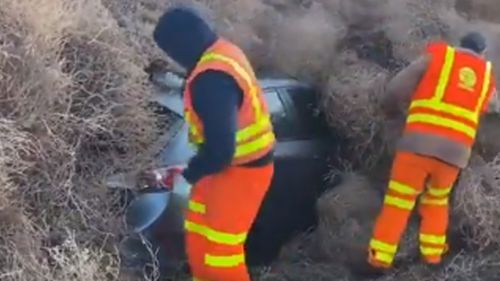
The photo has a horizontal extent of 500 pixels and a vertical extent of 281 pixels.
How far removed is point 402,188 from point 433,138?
398mm

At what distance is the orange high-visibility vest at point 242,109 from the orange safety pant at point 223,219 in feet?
0.42

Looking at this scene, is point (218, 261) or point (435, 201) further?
point (435, 201)

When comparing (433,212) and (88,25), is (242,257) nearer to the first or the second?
(433,212)

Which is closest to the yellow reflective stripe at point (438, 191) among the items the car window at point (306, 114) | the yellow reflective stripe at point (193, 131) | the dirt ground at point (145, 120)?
the dirt ground at point (145, 120)

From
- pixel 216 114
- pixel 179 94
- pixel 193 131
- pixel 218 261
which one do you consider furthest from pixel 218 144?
pixel 179 94

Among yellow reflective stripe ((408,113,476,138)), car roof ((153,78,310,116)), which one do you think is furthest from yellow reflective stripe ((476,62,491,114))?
car roof ((153,78,310,116))

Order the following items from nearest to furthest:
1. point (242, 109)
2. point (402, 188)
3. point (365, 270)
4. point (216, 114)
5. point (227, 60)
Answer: point (216, 114) < point (227, 60) < point (242, 109) < point (402, 188) < point (365, 270)

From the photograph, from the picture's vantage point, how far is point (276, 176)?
7688 millimetres

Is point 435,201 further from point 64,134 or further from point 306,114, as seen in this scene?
point 64,134

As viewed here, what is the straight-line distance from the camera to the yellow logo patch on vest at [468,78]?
7.32 meters

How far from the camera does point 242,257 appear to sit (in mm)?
6902

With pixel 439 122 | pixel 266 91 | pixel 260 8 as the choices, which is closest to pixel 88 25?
pixel 266 91

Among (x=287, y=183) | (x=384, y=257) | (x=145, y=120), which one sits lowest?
(x=384, y=257)

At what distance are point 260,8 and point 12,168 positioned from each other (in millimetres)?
3133
